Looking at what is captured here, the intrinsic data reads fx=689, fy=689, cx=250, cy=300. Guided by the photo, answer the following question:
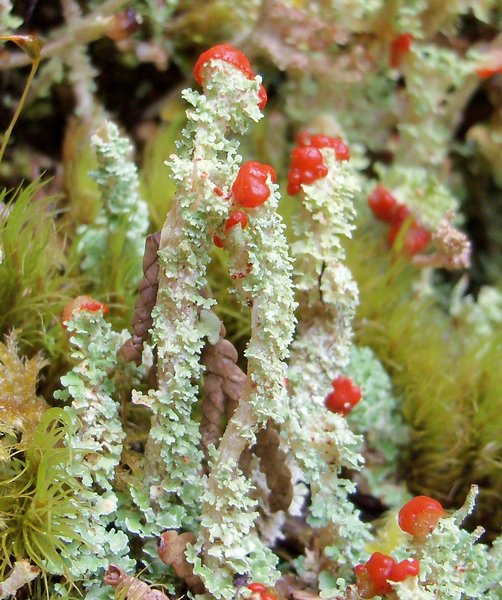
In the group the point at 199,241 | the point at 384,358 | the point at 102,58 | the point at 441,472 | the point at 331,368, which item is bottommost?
the point at 441,472

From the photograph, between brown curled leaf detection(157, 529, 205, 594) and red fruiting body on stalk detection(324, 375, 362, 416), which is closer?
brown curled leaf detection(157, 529, 205, 594)

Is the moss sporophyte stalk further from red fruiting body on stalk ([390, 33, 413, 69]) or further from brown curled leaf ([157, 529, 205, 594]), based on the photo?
red fruiting body on stalk ([390, 33, 413, 69])

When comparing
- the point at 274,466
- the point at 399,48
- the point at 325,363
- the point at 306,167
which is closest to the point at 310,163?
the point at 306,167

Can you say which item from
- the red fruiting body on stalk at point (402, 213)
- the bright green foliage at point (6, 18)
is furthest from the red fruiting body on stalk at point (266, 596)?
the bright green foliage at point (6, 18)

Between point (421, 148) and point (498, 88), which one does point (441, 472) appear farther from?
point (498, 88)

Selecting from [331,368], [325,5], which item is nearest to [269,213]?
[331,368]

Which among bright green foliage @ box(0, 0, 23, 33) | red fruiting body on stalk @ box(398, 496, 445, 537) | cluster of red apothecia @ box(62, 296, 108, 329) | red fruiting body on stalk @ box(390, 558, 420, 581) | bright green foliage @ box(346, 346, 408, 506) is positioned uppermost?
bright green foliage @ box(0, 0, 23, 33)

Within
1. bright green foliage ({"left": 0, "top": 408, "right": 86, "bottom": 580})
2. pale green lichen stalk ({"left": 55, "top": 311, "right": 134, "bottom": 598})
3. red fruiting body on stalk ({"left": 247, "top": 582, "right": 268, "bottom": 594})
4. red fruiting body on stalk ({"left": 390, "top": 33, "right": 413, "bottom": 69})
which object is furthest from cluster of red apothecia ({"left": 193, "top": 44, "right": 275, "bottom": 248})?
red fruiting body on stalk ({"left": 390, "top": 33, "right": 413, "bottom": 69})

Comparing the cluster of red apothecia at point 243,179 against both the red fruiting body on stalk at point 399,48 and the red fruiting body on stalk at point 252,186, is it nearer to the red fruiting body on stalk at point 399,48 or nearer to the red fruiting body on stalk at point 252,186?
the red fruiting body on stalk at point 252,186

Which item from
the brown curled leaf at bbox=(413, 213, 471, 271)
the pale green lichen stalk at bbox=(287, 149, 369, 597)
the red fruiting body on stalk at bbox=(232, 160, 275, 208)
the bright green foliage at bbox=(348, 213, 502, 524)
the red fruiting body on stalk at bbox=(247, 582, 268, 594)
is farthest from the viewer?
the brown curled leaf at bbox=(413, 213, 471, 271)
